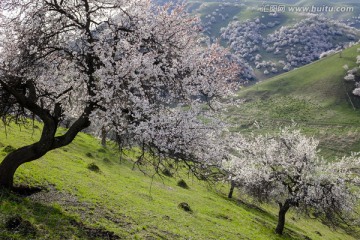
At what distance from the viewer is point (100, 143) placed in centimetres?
5738

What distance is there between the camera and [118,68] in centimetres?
1461

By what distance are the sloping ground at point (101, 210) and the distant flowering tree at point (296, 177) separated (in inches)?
189

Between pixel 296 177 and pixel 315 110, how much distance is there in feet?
438

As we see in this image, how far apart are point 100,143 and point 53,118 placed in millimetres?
39180

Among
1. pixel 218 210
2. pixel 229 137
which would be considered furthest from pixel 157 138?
pixel 218 210

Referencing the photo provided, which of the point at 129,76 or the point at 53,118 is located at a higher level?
the point at 129,76

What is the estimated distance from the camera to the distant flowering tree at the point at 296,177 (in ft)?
123

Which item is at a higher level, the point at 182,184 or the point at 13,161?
the point at 13,161

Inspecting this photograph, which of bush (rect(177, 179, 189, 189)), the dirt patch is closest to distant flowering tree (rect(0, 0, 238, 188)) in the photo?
the dirt patch

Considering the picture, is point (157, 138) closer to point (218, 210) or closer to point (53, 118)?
point (53, 118)

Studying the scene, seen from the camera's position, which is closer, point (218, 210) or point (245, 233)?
point (245, 233)

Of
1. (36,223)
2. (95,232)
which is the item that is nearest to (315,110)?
(95,232)

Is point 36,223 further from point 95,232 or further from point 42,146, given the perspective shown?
point 42,146

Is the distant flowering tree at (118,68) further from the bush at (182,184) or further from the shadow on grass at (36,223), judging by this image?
the bush at (182,184)
